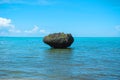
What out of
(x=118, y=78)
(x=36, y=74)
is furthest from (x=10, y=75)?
(x=118, y=78)

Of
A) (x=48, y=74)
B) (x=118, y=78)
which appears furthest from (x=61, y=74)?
(x=118, y=78)

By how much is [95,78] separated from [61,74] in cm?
274

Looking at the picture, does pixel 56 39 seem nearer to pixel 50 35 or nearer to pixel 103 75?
pixel 50 35

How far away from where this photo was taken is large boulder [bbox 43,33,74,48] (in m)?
47.5

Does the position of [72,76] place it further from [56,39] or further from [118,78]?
[56,39]

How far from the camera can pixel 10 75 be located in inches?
728

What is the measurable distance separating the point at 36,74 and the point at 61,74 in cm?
179

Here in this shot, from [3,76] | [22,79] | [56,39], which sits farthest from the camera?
[56,39]

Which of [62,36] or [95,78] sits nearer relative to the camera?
[95,78]

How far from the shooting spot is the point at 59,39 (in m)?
47.4

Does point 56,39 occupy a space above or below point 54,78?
above

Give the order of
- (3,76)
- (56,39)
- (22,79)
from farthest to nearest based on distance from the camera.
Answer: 1. (56,39)
2. (3,76)
3. (22,79)

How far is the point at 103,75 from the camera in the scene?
61.4 feet

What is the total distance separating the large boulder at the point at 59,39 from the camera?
4750 cm
